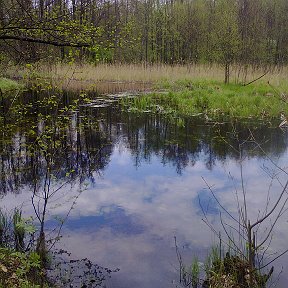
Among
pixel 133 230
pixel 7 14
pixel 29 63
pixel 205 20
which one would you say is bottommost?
pixel 133 230

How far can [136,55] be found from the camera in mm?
34719

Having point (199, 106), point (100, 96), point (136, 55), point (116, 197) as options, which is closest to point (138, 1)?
point (136, 55)

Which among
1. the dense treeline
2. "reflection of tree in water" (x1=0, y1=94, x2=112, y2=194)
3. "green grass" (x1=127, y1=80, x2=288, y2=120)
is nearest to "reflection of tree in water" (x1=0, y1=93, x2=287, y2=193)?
"reflection of tree in water" (x1=0, y1=94, x2=112, y2=194)

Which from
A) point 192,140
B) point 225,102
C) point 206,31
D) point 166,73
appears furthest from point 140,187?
point 206,31

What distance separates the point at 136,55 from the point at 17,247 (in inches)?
1236

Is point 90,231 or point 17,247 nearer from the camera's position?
point 17,247

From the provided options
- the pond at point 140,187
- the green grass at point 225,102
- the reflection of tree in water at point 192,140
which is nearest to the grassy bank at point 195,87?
the green grass at point 225,102

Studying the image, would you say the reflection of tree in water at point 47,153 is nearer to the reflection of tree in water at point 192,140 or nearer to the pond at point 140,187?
the pond at point 140,187

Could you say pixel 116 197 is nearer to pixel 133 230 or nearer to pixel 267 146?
pixel 133 230

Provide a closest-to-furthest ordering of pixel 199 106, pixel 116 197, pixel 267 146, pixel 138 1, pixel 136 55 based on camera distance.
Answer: pixel 116 197 < pixel 267 146 < pixel 199 106 < pixel 136 55 < pixel 138 1

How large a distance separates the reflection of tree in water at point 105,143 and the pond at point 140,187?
0.09 ft

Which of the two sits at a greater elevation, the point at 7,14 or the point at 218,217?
the point at 7,14

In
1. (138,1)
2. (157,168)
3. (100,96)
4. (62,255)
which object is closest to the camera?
(62,255)

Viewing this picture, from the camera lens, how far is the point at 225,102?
1385 cm
